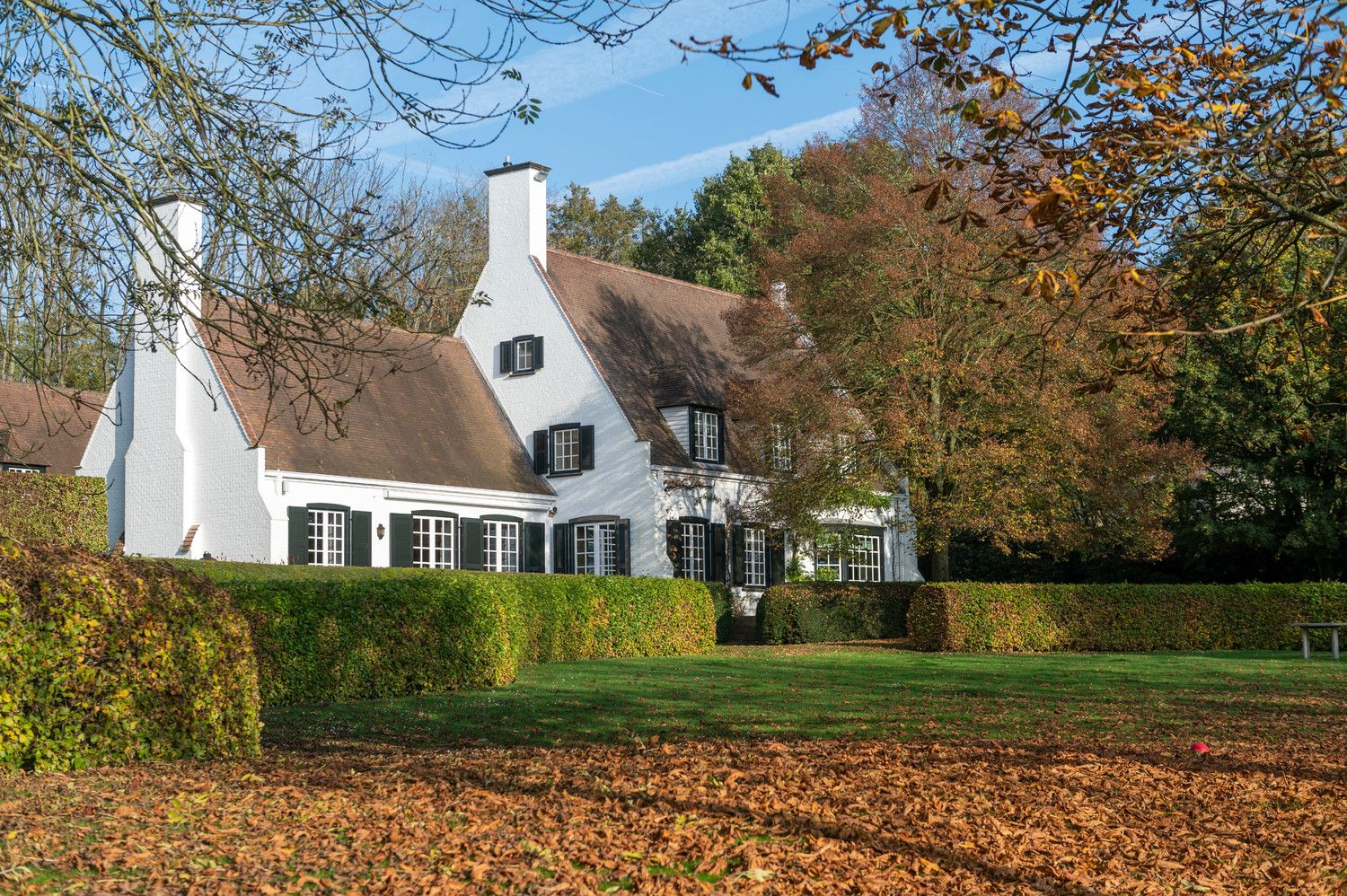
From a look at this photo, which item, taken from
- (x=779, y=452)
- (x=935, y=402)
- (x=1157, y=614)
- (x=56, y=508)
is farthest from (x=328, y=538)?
(x=1157, y=614)

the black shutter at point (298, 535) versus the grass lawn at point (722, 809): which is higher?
the black shutter at point (298, 535)

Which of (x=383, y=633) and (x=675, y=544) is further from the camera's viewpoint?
(x=675, y=544)

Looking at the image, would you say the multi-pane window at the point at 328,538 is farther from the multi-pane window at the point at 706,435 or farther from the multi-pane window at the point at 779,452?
the multi-pane window at the point at 779,452

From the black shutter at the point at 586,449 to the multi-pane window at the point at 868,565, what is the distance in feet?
27.2

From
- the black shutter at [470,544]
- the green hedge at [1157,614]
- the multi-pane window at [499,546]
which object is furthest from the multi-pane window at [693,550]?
the green hedge at [1157,614]

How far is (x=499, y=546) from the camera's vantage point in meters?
31.9

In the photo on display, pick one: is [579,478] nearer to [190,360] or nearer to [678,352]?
[678,352]

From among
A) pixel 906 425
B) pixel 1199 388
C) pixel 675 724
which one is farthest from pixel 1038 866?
pixel 1199 388

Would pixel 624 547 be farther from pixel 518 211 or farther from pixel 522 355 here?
pixel 518 211

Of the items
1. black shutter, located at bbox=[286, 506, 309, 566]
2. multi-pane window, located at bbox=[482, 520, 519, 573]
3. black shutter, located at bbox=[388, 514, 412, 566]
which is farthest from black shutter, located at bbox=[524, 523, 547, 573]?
black shutter, located at bbox=[286, 506, 309, 566]

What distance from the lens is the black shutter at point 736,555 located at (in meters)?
34.0

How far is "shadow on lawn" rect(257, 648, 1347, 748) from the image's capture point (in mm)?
11391

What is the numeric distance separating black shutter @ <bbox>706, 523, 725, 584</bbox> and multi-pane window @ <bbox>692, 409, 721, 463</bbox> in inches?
69.6

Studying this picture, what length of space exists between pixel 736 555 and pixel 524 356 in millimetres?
7616
